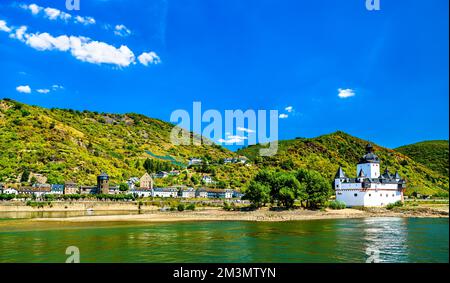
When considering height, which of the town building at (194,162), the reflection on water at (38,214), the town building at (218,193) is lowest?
the reflection on water at (38,214)

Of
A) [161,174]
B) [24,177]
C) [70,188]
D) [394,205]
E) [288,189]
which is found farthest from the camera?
[161,174]

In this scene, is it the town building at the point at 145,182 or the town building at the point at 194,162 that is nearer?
the town building at the point at 145,182

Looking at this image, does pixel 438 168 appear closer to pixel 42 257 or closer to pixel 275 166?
pixel 275 166

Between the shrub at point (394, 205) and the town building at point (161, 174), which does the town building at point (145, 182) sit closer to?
the town building at point (161, 174)

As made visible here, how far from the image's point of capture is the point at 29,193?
10744 centimetres

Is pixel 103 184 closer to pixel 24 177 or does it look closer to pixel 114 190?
pixel 114 190

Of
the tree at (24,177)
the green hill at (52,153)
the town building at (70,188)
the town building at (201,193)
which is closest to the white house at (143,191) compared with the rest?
the green hill at (52,153)

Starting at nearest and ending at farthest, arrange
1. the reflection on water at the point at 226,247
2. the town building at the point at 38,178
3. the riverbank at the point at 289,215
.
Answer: the reflection on water at the point at 226,247
the riverbank at the point at 289,215
the town building at the point at 38,178

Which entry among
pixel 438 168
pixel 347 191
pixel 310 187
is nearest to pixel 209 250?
pixel 310 187

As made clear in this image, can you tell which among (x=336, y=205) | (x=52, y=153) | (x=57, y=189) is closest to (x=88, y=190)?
(x=57, y=189)

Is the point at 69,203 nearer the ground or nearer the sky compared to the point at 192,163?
nearer the ground

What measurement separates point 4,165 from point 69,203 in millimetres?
45172

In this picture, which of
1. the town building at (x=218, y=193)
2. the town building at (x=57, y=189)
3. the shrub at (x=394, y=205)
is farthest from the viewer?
the town building at (x=218, y=193)
